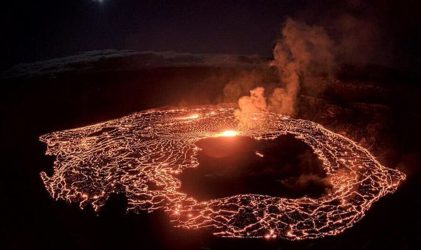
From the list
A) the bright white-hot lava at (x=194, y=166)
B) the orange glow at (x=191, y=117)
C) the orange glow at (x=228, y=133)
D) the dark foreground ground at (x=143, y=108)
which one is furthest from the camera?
the orange glow at (x=191, y=117)

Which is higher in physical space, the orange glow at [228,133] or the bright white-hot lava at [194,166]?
the orange glow at [228,133]

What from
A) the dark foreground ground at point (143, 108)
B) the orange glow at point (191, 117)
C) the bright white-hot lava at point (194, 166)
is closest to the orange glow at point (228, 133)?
the bright white-hot lava at point (194, 166)

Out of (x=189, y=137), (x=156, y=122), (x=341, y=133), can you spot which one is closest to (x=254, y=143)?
(x=189, y=137)

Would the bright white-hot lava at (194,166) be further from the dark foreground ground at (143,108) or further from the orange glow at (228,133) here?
the dark foreground ground at (143,108)

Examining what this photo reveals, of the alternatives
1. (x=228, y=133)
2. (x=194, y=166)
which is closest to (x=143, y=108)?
(x=228, y=133)

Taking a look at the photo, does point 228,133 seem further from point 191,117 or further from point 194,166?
Answer: point 194,166

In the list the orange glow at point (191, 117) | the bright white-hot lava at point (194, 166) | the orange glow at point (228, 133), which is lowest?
the bright white-hot lava at point (194, 166)
